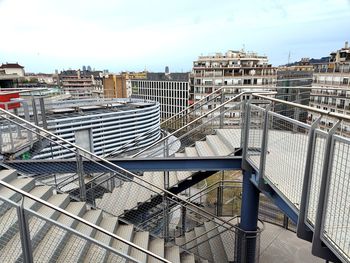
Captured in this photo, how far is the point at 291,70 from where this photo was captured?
7212 centimetres

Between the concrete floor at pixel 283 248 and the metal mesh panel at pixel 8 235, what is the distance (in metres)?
4.74

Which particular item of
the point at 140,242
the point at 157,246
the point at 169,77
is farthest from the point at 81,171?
the point at 169,77

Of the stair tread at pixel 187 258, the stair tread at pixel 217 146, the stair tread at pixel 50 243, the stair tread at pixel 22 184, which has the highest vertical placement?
the stair tread at pixel 217 146

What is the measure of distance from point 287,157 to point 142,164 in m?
2.73

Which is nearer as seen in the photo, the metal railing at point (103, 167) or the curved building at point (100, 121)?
the metal railing at point (103, 167)

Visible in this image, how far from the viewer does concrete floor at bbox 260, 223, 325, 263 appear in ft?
18.3

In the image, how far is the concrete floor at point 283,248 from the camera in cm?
559

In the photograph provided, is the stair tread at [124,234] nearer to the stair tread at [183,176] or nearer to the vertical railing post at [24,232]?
the stair tread at [183,176]

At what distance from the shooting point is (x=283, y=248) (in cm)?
598

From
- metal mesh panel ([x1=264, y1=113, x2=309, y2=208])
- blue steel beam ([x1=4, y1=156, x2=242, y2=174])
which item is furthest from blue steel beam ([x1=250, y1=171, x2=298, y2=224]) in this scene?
blue steel beam ([x1=4, y1=156, x2=242, y2=174])

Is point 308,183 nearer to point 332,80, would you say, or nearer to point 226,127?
point 226,127

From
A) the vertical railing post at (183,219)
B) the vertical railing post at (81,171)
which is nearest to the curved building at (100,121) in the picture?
the vertical railing post at (183,219)

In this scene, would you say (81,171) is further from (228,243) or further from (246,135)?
(228,243)

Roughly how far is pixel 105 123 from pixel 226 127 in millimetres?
11066
